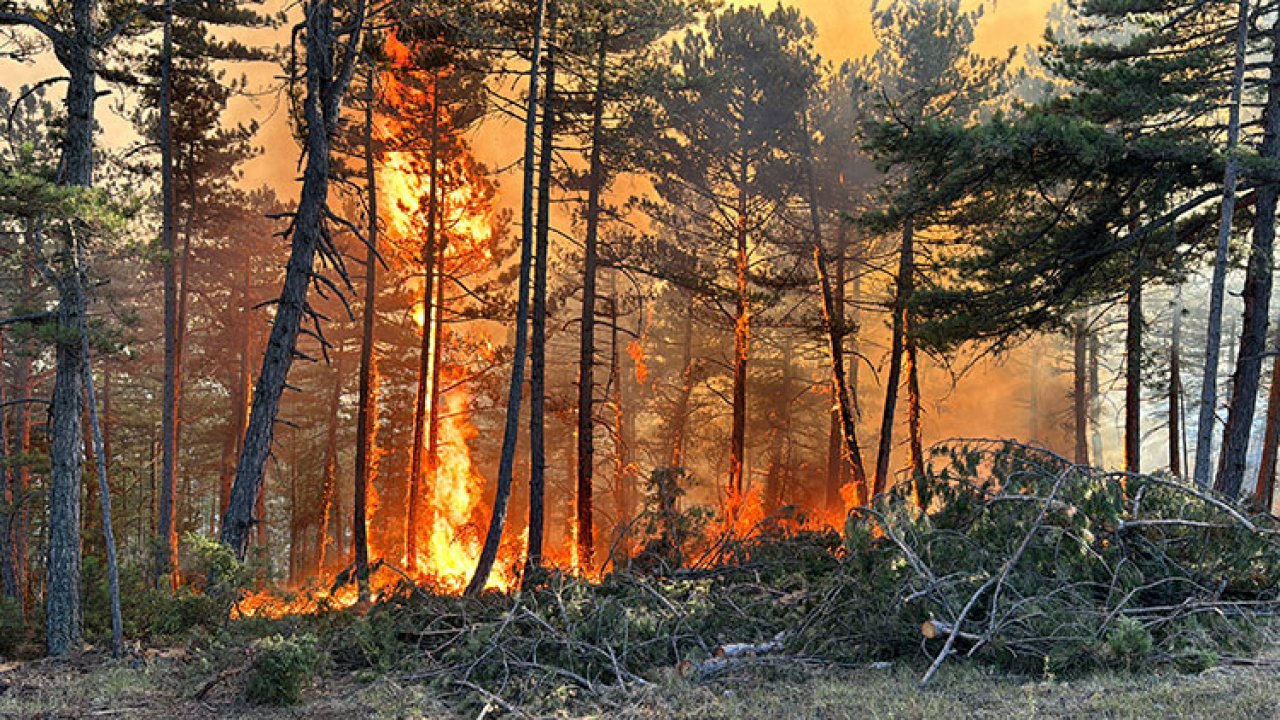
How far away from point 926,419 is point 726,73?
98.9 ft

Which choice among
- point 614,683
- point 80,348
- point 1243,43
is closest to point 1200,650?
point 614,683

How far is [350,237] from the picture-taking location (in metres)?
30.5

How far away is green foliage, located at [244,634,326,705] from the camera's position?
6.50 m

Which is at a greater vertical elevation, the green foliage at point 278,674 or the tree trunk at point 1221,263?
the tree trunk at point 1221,263

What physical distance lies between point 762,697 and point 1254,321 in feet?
38.1

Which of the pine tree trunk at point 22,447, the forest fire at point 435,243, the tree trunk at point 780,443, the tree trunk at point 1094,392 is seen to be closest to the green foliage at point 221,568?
the forest fire at point 435,243

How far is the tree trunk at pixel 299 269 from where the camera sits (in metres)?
10.6

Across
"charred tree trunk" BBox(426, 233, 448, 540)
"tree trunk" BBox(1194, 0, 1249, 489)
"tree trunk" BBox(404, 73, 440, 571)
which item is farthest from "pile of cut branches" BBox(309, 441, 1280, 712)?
"charred tree trunk" BBox(426, 233, 448, 540)

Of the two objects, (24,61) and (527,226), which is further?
(527,226)

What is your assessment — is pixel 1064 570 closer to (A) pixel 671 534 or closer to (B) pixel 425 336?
(A) pixel 671 534

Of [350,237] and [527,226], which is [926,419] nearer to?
[350,237]

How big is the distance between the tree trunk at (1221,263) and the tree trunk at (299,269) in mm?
12558

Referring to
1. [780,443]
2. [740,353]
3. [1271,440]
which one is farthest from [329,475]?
[1271,440]

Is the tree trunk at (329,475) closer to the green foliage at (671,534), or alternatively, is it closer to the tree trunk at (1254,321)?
the green foliage at (671,534)
